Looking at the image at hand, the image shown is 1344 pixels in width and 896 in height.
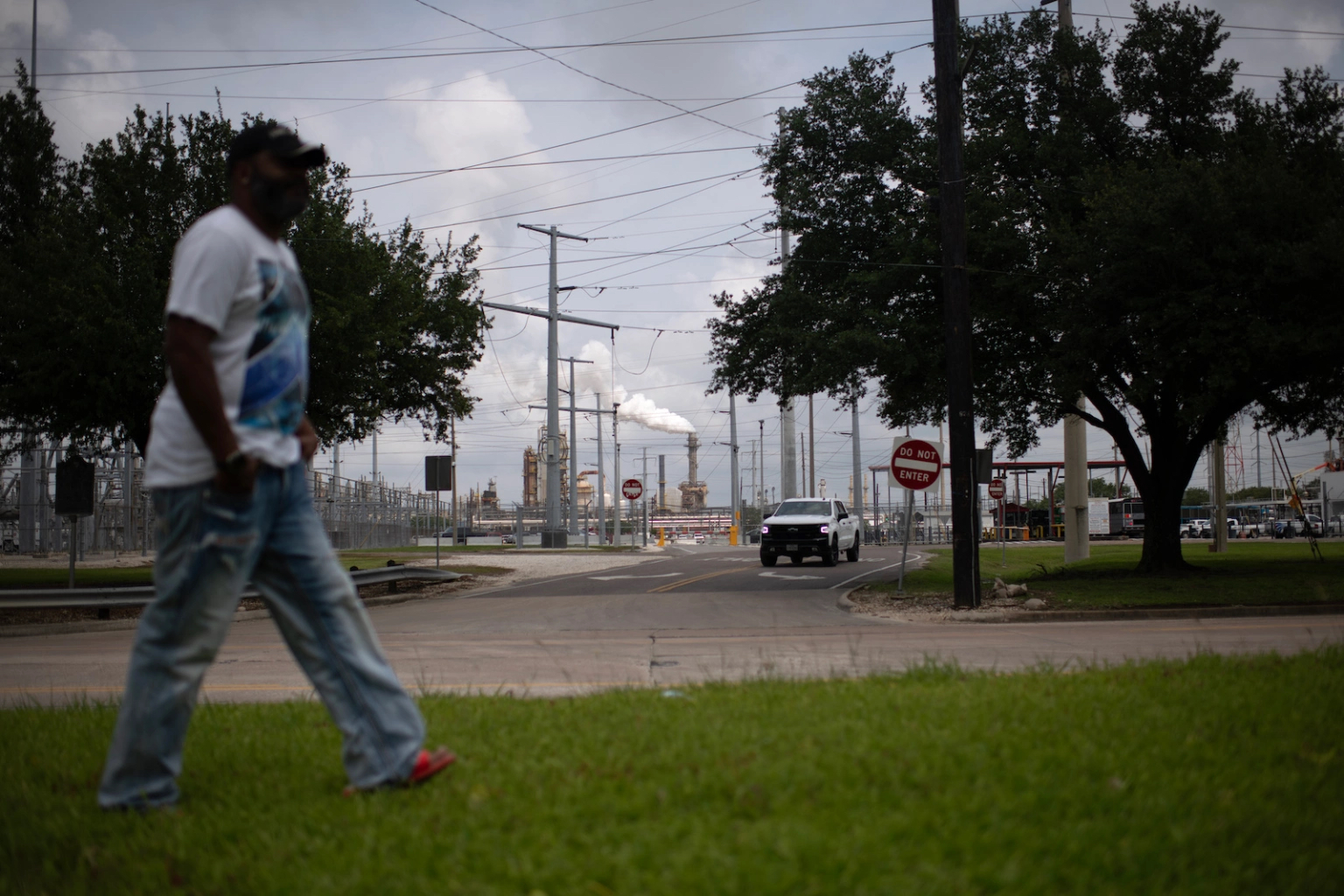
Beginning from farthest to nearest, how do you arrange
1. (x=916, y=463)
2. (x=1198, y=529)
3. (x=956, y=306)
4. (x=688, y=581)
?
(x=1198, y=529) < (x=688, y=581) < (x=916, y=463) < (x=956, y=306)

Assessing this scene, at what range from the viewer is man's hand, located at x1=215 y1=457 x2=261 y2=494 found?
3219mm

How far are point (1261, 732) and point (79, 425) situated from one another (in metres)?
19.6

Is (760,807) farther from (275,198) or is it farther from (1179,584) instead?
(1179,584)

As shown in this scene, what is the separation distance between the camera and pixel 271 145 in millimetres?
3557

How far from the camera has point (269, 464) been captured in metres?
3.36

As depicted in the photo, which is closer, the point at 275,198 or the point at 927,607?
the point at 275,198

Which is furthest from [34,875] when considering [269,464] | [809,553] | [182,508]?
[809,553]

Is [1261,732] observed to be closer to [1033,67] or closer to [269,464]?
[269,464]

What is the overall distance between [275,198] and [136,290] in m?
16.5

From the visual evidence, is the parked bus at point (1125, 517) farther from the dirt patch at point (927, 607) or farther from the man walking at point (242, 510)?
the man walking at point (242, 510)

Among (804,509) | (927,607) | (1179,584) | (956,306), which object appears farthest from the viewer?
(804,509)

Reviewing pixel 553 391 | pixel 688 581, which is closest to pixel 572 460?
pixel 553 391

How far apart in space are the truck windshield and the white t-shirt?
1100 inches

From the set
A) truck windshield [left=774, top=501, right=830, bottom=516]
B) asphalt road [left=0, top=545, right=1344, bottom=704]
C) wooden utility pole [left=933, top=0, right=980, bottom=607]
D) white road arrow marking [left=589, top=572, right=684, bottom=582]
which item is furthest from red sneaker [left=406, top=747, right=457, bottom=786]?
truck windshield [left=774, top=501, right=830, bottom=516]
